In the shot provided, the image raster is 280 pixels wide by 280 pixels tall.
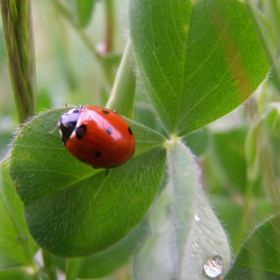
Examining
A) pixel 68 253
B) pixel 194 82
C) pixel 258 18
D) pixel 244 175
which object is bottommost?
pixel 244 175

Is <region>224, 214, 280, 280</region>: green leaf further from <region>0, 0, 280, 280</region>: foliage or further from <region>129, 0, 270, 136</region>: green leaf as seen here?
<region>129, 0, 270, 136</region>: green leaf

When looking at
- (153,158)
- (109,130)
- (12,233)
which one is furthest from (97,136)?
(12,233)

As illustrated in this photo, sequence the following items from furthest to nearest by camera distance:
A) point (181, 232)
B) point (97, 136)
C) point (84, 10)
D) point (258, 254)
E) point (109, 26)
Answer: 1. point (109, 26)
2. point (84, 10)
3. point (97, 136)
4. point (258, 254)
5. point (181, 232)

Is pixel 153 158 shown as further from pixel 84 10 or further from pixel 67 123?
pixel 84 10

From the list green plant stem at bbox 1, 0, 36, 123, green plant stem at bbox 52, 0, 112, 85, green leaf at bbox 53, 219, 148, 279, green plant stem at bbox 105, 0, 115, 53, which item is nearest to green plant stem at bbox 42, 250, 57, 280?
green leaf at bbox 53, 219, 148, 279

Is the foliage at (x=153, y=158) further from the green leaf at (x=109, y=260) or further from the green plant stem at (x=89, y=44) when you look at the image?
the green plant stem at (x=89, y=44)

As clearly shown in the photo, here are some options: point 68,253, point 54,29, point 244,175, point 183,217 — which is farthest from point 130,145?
point 54,29

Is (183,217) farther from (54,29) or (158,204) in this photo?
(54,29)

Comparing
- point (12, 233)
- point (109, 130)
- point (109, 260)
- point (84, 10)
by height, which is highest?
point (84, 10)
